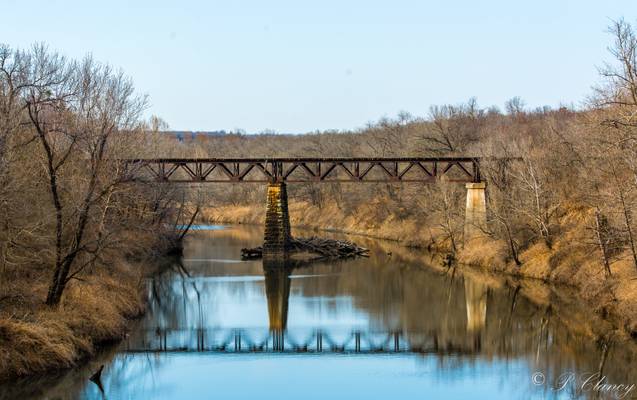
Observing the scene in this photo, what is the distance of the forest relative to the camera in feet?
75.8

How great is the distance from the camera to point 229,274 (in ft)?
147

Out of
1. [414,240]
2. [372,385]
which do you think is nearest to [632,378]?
[372,385]

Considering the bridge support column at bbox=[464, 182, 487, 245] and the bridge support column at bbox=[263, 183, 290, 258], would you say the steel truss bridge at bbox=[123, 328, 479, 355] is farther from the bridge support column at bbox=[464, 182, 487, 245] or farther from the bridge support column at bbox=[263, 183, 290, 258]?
the bridge support column at bbox=[263, 183, 290, 258]

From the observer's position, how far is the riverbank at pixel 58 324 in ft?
68.4

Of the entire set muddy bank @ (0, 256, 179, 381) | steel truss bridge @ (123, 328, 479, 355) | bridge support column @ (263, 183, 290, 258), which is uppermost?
bridge support column @ (263, 183, 290, 258)

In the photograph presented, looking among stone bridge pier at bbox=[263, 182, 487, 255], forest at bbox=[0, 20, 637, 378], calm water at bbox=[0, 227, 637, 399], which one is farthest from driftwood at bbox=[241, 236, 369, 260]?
calm water at bbox=[0, 227, 637, 399]

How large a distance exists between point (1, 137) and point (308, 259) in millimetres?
34369

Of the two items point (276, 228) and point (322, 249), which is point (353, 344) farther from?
point (322, 249)

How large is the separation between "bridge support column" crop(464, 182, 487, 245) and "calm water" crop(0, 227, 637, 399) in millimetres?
7202

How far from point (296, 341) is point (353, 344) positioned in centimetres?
194

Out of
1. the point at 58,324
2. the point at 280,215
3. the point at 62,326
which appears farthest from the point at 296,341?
the point at 280,215

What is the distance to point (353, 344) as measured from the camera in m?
26.8

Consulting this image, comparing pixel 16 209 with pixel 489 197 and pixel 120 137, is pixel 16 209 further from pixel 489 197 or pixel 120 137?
pixel 489 197

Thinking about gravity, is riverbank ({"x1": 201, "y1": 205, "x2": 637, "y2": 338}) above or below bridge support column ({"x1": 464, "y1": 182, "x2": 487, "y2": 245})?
below
